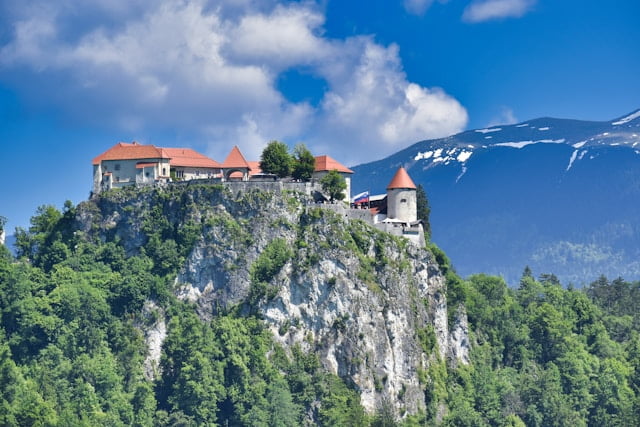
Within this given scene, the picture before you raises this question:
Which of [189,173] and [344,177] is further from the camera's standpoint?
[344,177]

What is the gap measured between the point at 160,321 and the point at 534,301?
57.3 meters

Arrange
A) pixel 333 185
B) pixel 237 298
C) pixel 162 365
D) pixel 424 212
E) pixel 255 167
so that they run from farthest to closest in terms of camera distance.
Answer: pixel 424 212
pixel 255 167
pixel 333 185
pixel 237 298
pixel 162 365

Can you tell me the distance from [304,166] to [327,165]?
3.91 meters

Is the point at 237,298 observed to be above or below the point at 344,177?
below

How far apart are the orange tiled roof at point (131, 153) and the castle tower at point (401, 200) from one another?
2514 cm

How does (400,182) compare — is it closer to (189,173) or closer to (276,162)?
(276,162)

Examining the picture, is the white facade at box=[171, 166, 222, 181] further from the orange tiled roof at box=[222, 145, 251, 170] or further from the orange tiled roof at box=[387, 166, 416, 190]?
the orange tiled roof at box=[387, 166, 416, 190]

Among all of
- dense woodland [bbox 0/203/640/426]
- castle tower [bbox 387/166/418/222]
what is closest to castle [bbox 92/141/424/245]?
castle tower [bbox 387/166/418/222]

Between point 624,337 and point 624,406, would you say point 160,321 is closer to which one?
point 624,406

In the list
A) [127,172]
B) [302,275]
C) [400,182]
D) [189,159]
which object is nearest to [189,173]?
[189,159]

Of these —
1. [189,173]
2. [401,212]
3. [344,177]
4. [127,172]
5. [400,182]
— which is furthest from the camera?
[344,177]

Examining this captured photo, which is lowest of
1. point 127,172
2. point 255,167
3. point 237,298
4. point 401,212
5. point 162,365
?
point 162,365

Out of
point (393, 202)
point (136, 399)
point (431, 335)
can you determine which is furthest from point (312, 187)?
point (136, 399)

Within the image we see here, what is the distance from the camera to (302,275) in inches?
4697
